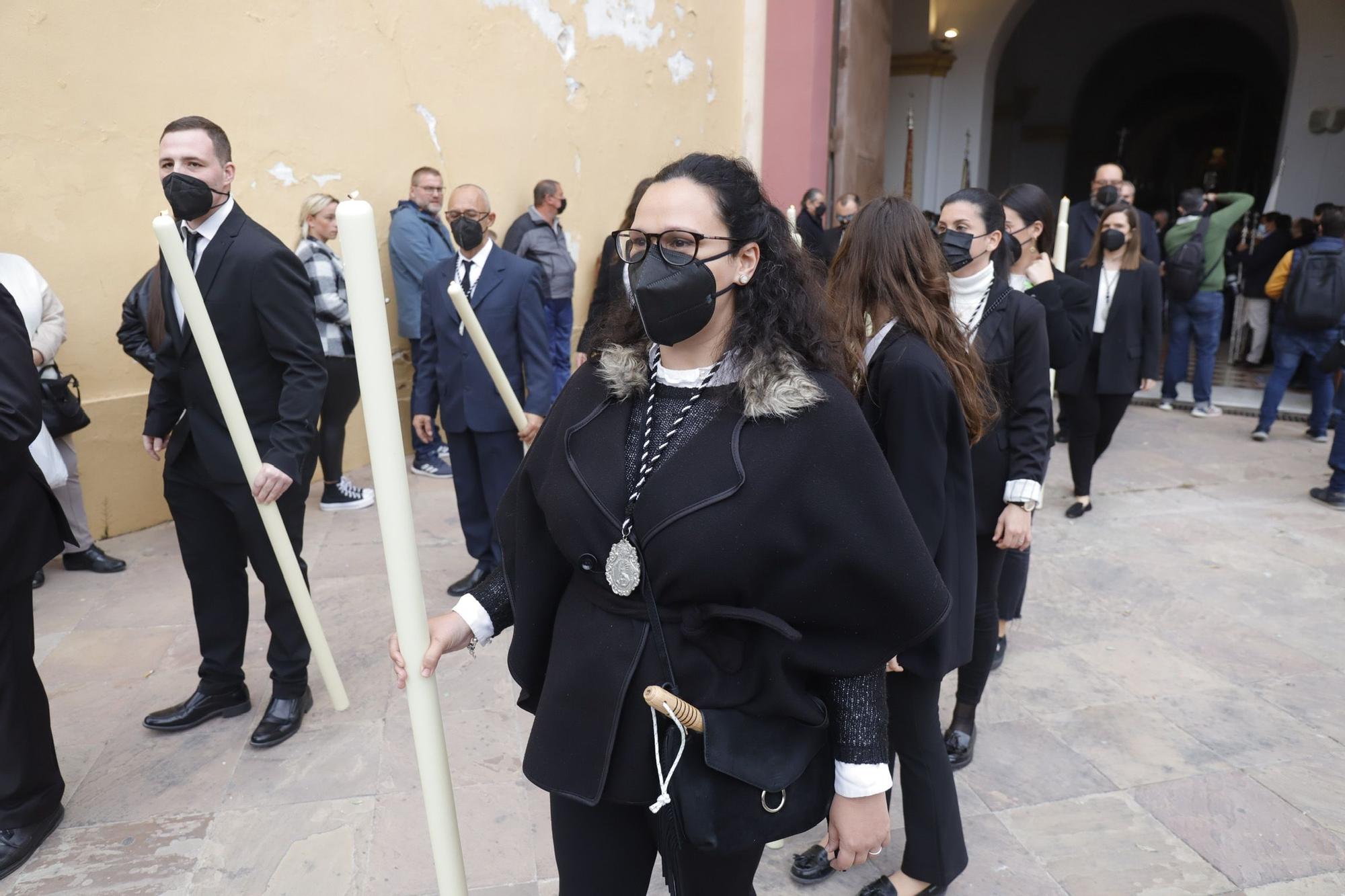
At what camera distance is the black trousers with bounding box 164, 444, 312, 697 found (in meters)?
3.20

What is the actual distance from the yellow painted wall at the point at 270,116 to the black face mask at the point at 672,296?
141 inches

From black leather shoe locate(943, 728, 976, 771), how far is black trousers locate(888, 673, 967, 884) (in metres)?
0.75

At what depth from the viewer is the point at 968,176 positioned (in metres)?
13.1

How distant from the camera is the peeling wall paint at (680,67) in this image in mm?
8844

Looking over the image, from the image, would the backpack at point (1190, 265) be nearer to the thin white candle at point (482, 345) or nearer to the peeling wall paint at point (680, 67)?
the peeling wall paint at point (680, 67)

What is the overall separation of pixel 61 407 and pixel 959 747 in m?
4.28

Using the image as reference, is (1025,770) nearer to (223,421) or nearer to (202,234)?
(223,421)

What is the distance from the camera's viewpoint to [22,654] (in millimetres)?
2695

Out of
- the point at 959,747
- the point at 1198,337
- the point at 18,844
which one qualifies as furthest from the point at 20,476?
the point at 1198,337

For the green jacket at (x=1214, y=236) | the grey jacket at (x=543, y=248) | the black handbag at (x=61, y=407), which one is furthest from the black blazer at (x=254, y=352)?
the green jacket at (x=1214, y=236)

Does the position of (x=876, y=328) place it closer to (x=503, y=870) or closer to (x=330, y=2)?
(x=503, y=870)

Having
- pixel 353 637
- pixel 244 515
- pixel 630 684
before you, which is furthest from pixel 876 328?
pixel 353 637

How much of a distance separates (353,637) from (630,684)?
295 centimetres

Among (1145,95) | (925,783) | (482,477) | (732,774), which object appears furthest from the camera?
(1145,95)
